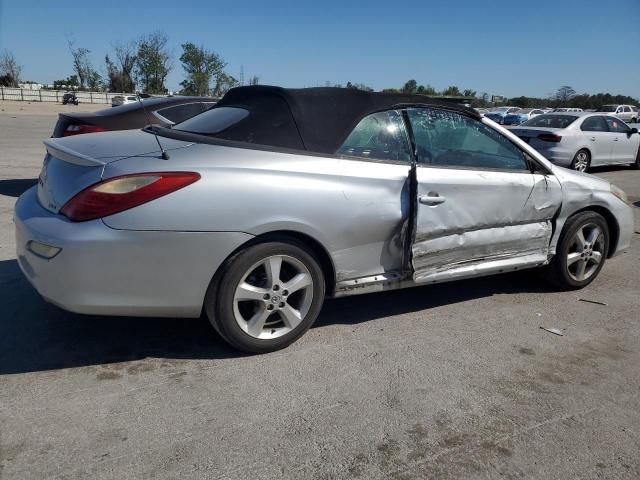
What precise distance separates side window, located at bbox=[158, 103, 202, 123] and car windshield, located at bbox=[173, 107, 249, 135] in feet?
12.0

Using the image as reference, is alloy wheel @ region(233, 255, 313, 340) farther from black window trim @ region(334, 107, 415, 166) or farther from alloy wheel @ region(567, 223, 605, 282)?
alloy wheel @ region(567, 223, 605, 282)

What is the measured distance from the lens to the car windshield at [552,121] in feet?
42.2

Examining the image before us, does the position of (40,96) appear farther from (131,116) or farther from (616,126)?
(131,116)

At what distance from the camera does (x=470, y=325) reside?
390cm

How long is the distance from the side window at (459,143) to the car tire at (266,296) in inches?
46.4

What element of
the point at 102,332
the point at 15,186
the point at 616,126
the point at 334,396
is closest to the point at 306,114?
the point at 334,396

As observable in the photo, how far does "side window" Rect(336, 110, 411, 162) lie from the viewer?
3.48 meters

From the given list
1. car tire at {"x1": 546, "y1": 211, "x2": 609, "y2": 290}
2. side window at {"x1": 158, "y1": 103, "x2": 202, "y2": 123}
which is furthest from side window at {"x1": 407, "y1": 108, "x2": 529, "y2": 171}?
side window at {"x1": 158, "y1": 103, "x2": 202, "y2": 123}

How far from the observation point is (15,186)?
8.22 meters

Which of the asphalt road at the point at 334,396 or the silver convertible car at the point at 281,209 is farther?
the silver convertible car at the point at 281,209

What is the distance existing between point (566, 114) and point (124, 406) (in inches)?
522

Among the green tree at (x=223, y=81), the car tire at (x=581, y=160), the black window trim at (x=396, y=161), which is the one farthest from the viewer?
the green tree at (x=223, y=81)

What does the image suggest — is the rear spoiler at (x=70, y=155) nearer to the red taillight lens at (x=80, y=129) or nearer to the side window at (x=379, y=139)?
the side window at (x=379, y=139)

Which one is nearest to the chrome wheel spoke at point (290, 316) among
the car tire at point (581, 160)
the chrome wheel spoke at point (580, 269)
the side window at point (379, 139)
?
the side window at point (379, 139)
